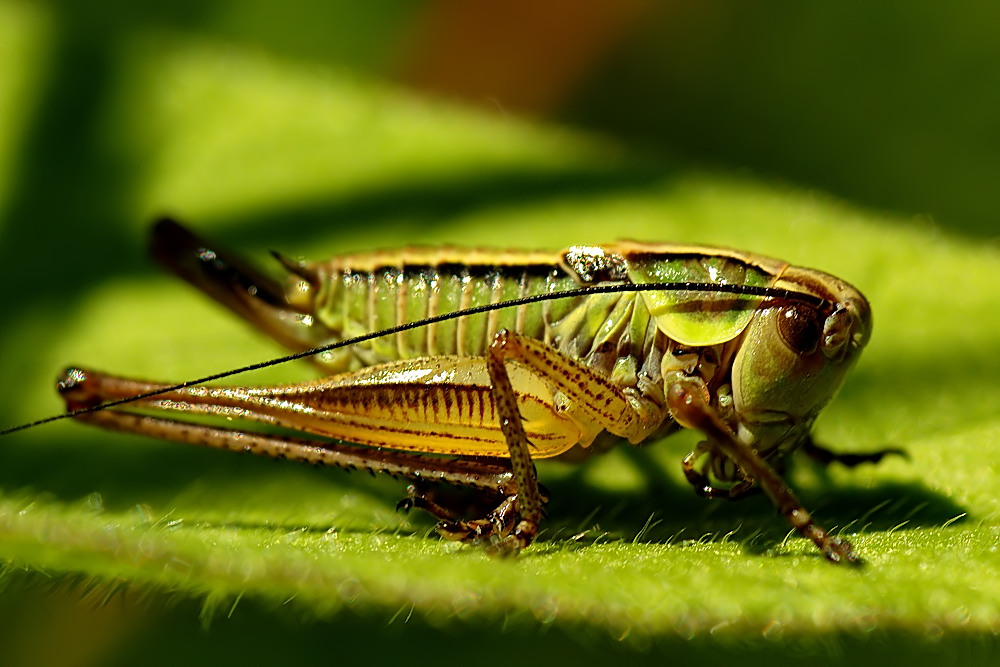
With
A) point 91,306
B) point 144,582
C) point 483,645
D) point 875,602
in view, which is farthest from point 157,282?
point 875,602

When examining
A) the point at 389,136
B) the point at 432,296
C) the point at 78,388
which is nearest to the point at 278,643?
the point at 78,388

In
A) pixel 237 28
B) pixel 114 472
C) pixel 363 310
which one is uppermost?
pixel 237 28

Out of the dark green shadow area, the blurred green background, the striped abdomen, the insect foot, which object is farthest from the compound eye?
the insect foot

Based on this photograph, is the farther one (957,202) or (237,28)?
(237,28)

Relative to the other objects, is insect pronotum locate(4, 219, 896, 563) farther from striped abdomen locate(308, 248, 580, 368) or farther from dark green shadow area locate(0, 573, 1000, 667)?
dark green shadow area locate(0, 573, 1000, 667)

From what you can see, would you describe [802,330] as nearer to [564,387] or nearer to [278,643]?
[564,387]

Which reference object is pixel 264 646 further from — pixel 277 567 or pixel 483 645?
pixel 277 567
